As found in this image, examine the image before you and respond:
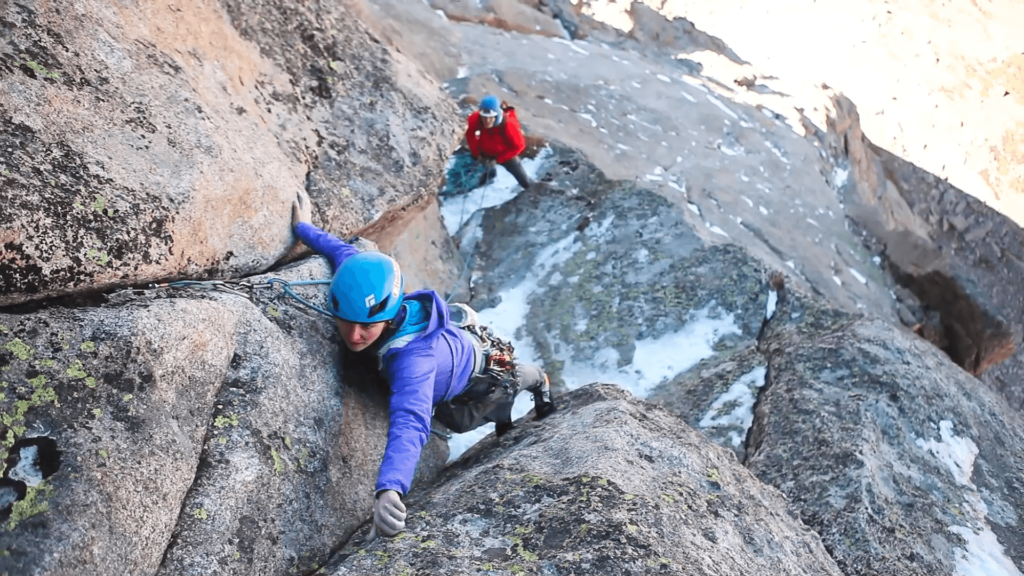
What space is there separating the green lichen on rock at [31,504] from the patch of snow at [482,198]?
834cm

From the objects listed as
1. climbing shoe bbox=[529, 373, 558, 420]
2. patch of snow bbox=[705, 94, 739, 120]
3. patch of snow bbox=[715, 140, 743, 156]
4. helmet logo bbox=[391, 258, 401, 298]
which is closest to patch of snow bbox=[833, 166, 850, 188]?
patch of snow bbox=[705, 94, 739, 120]

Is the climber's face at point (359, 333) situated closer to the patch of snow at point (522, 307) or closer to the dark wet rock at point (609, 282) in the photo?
the patch of snow at point (522, 307)

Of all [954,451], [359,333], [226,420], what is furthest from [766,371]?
[226,420]

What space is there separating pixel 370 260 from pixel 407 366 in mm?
748

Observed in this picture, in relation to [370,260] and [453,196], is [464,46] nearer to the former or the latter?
[453,196]

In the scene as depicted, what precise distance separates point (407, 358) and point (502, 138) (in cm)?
707

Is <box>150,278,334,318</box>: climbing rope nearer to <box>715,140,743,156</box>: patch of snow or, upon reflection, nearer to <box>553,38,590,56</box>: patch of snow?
<box>715,140,743,156</box>: patch of snow

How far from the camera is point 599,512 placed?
14.1ft

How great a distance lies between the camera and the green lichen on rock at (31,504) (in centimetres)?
327

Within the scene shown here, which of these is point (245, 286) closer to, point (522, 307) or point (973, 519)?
point (522, 307)

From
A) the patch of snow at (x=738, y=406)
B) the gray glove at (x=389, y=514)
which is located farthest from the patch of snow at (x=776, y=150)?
the gray glove at (x=389, y=514)

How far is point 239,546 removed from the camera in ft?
13.1

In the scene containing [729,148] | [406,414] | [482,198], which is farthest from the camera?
[729,148]

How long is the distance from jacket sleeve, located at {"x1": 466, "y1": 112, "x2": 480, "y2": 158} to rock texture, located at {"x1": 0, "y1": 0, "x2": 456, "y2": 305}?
137 inches
